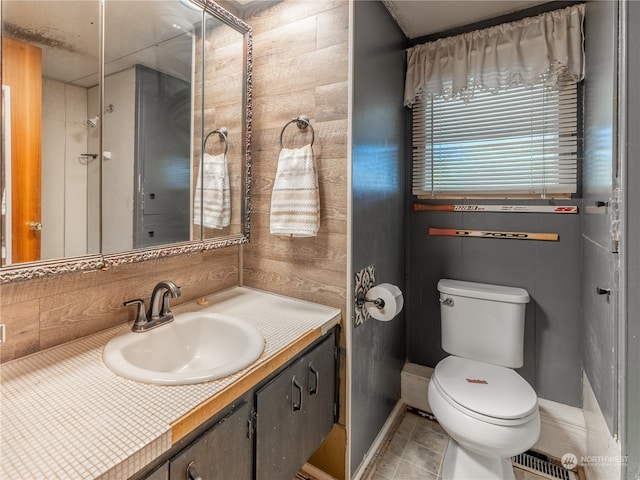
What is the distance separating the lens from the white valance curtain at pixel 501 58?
1.55 metres

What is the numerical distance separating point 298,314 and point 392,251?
74cm

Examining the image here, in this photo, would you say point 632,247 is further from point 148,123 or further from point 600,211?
point 148,123

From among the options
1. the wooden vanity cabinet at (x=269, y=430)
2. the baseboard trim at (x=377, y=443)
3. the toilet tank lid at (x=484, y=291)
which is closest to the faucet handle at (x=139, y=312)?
the wooden vanity cabinet at (x=269, y=430)

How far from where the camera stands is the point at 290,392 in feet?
3.62

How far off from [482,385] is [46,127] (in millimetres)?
1914

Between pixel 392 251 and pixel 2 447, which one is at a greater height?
pixel 392 251

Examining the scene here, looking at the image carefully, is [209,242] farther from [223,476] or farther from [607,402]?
[607,402]

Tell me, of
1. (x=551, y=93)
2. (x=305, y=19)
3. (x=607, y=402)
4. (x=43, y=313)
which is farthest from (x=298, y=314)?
(x=551, y=93)

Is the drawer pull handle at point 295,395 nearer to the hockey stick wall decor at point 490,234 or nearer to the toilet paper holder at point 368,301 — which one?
the toilet paper holder at point 368,301

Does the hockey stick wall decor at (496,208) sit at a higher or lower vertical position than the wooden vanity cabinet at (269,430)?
higher

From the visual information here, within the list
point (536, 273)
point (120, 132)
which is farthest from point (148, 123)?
point (536, 273)

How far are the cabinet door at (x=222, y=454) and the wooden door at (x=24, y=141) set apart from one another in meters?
0.70

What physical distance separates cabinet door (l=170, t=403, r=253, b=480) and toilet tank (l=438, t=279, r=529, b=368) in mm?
1275

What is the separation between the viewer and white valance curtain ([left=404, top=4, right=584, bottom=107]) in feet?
5.09
